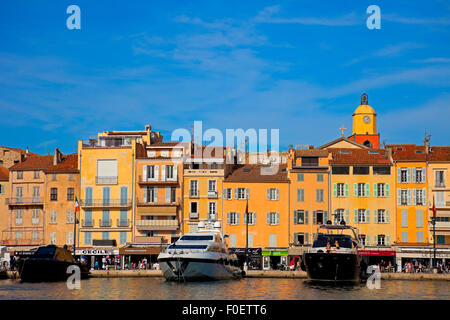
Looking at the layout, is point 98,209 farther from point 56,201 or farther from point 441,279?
point 441,279

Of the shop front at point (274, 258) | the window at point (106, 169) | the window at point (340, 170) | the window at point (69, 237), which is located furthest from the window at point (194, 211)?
the window at point (340, 170)

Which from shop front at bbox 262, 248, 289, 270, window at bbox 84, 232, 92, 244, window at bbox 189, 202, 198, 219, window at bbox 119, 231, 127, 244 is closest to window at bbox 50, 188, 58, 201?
window at bbox 84, 232, 92, 244

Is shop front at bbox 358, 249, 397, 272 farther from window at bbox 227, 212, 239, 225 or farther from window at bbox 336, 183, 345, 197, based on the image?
window at bbox 227, 212, 239, 225

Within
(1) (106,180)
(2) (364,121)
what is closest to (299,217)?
(1) (106,180)

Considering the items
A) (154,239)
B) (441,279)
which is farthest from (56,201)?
(441,279)

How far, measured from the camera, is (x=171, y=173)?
7700 centimetres

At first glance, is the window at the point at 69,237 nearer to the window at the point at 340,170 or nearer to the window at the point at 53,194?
the window at the point at 53,194

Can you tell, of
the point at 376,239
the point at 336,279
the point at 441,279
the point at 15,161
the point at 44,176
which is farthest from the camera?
the point at 15,161

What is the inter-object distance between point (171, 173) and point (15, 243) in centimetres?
1858

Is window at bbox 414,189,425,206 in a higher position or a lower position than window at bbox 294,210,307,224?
higher

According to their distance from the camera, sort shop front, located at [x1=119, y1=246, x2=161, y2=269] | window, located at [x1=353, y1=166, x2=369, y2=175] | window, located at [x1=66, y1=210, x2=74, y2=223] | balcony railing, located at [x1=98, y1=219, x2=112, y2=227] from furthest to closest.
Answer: window, located at [x1=66, y1=210, x2=74, y2=223]
balcony railing, located at [x1=98, y1=219, x2=112, y2=227]
window, located at [x1=353, y1=166, x2=369, y2=175]
shop front, located at [x1=119, y1=246, x2=161, y2=269]

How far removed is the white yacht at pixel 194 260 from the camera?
5172 cm

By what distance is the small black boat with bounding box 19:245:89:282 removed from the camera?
52.8 meters

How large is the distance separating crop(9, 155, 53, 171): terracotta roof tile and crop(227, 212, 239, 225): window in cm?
2133
